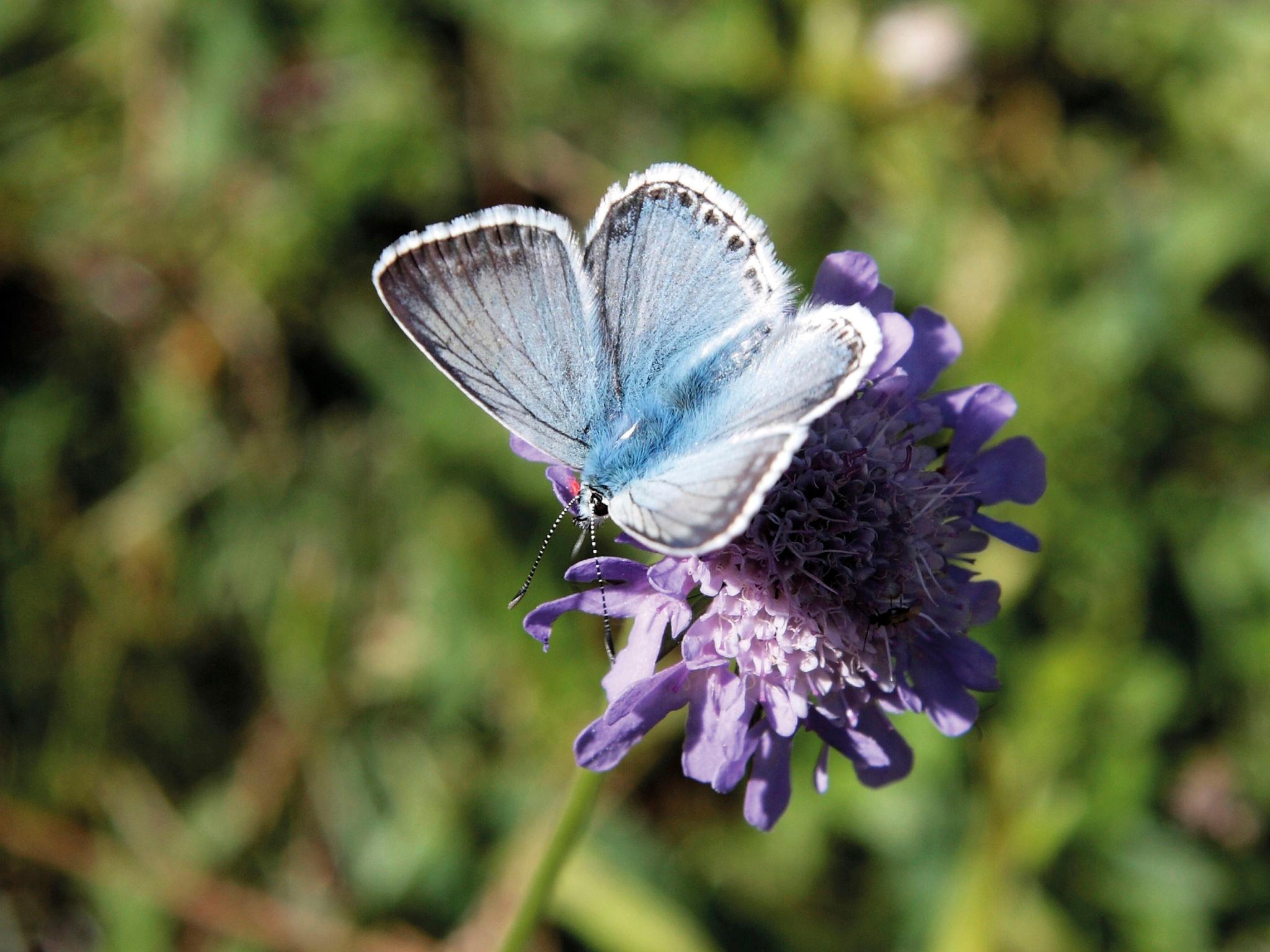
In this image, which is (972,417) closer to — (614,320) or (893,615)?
(893,615)

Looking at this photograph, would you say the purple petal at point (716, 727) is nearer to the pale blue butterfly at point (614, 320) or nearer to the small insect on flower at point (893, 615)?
A: the small insect on flower at point (893, 615)

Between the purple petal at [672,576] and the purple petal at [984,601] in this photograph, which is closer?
the purple petal at [672,576]

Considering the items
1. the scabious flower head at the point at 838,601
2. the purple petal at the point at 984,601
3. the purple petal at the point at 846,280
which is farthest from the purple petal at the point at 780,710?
the purple petal at the point at 846,280

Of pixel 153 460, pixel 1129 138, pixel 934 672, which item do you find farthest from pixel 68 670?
pixel 1129 138

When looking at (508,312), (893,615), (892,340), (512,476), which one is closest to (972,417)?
(892,340)

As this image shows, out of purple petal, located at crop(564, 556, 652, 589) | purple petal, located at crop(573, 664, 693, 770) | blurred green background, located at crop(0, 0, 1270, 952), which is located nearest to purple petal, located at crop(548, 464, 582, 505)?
purple petal, located at crop(564, 556, 652, 589)

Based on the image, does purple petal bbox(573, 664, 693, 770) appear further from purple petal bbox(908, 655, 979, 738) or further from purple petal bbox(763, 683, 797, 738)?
purple petal bbox(908, 655, 979, 738)
